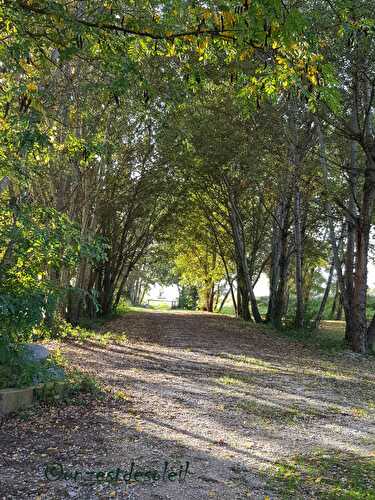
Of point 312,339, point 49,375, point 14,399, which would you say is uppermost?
point 312,339

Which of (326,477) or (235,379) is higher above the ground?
(235,379)

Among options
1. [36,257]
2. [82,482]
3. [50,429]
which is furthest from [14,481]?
[36,257]

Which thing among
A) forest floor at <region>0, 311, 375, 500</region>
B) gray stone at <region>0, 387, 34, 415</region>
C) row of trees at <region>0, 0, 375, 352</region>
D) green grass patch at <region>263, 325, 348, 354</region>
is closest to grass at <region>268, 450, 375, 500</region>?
forest floor at <region>0, 311, 375, 500</region>

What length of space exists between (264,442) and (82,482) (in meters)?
2.11

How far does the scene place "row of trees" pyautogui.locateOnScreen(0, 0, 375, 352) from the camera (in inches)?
169

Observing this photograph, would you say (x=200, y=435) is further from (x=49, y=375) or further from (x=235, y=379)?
(x=235, y=379)

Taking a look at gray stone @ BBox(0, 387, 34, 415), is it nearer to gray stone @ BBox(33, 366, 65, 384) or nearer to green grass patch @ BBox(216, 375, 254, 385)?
gray stone @ BBox(33, 366, 65, 384)

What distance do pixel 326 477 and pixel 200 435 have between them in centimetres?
149

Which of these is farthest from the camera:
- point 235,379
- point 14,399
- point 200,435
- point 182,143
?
point 235,379

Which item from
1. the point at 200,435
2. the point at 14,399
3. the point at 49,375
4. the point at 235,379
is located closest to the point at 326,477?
the point at 200,435

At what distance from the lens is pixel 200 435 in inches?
209

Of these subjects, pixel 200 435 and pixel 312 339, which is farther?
pixel 312 339

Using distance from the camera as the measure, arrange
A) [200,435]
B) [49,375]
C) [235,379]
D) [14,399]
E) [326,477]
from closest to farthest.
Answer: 1. [326,477]
2. [200,435]
3. [14,399]
4. [49,375]
5. [235,379]

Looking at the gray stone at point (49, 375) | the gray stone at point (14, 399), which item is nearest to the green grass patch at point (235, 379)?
the gray stone at point (49, 375)
